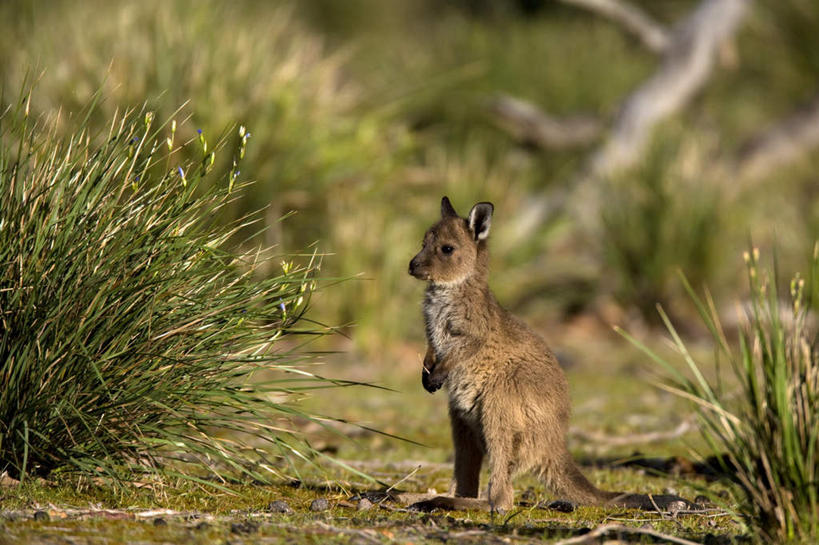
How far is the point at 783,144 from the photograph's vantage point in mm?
14539

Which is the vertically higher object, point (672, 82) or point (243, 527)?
point (672, 82)

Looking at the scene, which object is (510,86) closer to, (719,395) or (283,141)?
(283,141)

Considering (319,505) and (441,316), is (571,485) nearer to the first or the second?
(441,316)

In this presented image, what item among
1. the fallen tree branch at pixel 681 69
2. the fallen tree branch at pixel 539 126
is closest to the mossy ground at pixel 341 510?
the fallen tree branch at pixel 681 69

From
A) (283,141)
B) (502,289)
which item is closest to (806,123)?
(502,289)

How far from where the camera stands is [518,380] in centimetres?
459

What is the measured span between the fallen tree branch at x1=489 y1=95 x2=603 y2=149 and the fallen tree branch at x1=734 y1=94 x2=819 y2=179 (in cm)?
212

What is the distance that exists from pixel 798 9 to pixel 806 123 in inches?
73.4

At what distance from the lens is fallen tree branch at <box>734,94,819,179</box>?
1441cm

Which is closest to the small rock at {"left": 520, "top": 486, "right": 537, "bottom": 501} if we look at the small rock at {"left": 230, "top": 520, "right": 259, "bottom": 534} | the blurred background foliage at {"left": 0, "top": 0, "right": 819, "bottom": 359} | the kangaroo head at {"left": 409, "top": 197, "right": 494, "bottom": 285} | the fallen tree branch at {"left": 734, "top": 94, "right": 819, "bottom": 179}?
the kangaroo head at {"left": 409, "top": 197, "right": 494, "bottom": 285}

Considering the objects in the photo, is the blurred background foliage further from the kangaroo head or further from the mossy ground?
the kangaroo head

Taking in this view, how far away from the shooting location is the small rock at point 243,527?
369 centimetres

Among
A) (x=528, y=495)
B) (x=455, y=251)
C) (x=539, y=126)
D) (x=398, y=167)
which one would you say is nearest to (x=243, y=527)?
(x=455, y=251)

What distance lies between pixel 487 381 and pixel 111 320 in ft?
5.35
